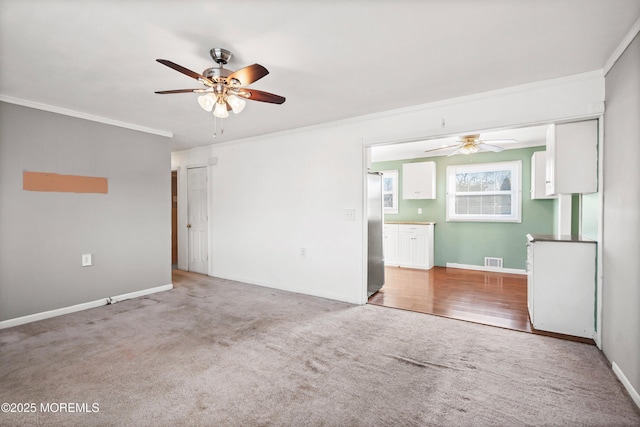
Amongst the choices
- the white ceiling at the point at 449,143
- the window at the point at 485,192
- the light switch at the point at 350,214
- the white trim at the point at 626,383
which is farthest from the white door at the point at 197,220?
the white trim at the point at 626,383

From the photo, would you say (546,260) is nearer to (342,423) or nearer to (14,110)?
(342,423)

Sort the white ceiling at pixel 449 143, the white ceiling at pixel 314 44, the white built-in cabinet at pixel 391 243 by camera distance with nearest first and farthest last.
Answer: the white ceiling at pixel 314 44 < the white ceiling at pixel 449 143 < the white built-in cabinet at pixel 391 243

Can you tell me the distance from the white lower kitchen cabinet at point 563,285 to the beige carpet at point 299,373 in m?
0.23

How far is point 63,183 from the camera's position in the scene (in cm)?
364

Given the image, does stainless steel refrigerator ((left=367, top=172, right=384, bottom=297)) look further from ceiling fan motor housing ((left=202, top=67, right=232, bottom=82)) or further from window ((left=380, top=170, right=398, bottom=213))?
window ((left=380, top=170, right=398, bottom=213))

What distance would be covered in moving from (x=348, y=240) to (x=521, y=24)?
279 centimetres

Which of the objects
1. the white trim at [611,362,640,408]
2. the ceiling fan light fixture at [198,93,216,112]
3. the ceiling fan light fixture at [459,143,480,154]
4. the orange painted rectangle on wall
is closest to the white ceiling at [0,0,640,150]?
the ceiling fan light fixture at [198,93,216,112]

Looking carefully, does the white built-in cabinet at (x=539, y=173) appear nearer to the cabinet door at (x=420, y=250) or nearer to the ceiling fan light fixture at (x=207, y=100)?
the cabinet door at (x=420, y=250)

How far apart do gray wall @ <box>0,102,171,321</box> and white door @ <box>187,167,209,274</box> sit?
3.20ft

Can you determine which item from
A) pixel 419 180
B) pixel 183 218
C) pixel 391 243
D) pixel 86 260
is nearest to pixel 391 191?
pixel 419 180

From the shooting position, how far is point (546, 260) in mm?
2963

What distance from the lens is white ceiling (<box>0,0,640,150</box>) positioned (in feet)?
5.93

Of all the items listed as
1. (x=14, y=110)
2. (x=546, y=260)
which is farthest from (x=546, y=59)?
(x=14, y=110)

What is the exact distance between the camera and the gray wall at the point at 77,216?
10.7 feet
